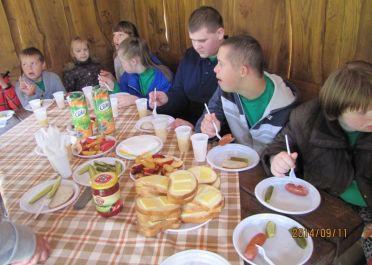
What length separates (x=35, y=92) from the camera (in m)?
2.87

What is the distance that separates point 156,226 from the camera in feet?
3.22

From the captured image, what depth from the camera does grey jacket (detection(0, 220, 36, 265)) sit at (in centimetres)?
88

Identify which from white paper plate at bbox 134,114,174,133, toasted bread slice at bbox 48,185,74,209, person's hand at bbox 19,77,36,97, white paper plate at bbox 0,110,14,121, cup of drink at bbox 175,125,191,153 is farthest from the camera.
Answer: person's hand at bbox 19,77,36,97

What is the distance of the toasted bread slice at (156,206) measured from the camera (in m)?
0.98

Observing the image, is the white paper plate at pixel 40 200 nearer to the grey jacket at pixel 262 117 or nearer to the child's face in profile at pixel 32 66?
the grey jacket at pixel 262 117

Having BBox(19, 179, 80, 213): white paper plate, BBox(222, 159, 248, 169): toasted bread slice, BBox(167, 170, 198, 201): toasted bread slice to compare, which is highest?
BBox(167, 170, 198, 201): toasted bread slice

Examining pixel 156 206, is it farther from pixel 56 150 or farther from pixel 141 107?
pixel 141 107

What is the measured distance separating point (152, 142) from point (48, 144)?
516 mm

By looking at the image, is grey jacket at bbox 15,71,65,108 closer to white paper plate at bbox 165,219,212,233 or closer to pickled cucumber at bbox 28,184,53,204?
pickled cucumber at bbox 28,184,53,204

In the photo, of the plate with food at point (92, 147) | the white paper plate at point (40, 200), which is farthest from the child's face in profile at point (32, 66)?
the white paper plate at point (40, 200)

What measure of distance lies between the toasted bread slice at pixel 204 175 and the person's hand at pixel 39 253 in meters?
0.58

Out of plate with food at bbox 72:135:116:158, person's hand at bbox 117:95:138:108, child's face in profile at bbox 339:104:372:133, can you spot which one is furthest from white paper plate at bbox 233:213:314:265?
person's hand at bbox 117:95:138:108

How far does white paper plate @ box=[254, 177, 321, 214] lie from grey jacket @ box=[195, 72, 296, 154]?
0.48m

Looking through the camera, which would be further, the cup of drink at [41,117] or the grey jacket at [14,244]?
the cup of drink at [41,117]
